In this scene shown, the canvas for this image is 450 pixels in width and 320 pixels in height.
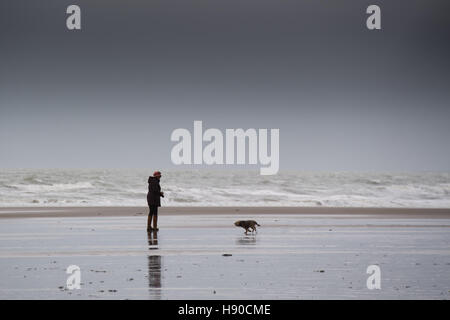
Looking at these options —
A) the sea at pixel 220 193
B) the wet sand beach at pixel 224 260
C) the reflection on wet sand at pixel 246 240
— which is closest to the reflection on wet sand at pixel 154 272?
the wet sand beach at pixel 224 260

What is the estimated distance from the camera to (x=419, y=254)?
551 inches

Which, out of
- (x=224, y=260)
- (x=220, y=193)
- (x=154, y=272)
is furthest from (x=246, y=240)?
(x=220, y=193)

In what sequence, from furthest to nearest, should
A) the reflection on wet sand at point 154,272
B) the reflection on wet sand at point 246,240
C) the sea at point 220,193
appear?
the sea at point 220,193 → the reflection on wet sand at point 246,240 → the reflection on wet sand at point 154,272

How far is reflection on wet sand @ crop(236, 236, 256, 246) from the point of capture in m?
16.6

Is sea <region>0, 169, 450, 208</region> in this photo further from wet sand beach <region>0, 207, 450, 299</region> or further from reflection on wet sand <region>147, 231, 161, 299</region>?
reflection on wet sand <region>147, 231, 161, 299</region>

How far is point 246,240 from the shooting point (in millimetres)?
17391

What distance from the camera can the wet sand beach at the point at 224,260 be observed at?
32.0ft

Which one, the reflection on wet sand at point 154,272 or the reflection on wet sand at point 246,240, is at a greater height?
the reflection on wet sand at point 154,272

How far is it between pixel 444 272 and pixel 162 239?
8.02 metres

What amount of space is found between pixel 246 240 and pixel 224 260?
4.26 metres

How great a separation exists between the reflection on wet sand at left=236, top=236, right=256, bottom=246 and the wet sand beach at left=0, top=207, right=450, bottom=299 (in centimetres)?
2

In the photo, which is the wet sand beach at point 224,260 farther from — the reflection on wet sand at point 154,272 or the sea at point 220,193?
the sea at point 220,193

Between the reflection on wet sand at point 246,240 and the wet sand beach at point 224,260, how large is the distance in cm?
2
